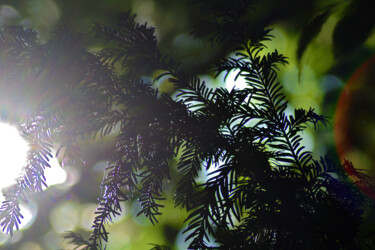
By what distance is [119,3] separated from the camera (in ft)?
3.46

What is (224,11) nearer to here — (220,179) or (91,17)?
(220,179)

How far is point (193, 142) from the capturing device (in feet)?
1.14

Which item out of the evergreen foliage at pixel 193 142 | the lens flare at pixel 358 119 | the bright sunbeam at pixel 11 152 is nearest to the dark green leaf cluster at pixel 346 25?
the lens flare at pixel 358 119

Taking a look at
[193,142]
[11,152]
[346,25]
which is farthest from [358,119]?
[11,152]

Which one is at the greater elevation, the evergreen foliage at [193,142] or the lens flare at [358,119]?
the lens flare at [358,119]

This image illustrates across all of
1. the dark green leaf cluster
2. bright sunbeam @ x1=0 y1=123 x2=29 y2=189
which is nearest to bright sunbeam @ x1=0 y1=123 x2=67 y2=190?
bright sunbeam @ x1=0 y1=123 x2=29 y2=189

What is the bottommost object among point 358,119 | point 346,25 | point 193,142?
point 193,142

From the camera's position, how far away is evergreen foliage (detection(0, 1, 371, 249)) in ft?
0.97

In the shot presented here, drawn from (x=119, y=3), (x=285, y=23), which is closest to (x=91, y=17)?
(x=119, y=3)

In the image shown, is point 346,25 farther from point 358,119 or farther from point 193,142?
point 193,142

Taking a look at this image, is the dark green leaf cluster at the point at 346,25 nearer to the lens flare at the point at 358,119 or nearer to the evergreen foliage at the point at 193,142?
the lens flare at the point at 358,119

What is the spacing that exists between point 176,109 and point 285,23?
0.74m

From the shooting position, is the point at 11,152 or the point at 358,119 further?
the point at 358,119

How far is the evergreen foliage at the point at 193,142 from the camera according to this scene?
0.97ft
